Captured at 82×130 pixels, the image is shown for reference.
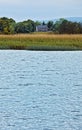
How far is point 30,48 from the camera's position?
51406mm

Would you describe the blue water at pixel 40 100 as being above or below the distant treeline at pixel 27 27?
above

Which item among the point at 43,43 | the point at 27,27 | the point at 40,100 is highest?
the point at 40,100

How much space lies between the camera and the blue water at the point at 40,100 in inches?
607

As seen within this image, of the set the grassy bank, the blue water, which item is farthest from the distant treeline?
the blue water

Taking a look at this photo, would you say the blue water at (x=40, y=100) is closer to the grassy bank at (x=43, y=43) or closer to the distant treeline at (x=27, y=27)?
the grassy bank at (x=43, y=43)

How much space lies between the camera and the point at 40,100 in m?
19.2

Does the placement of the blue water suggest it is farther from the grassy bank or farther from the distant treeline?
the distant treeline

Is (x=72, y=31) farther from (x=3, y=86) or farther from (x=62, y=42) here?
(x=3, y=86)

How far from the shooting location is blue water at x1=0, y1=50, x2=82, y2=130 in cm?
1542

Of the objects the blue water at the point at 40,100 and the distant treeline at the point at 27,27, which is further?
the distant treeline at the point at 27,27

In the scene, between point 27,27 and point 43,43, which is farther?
point 27,27

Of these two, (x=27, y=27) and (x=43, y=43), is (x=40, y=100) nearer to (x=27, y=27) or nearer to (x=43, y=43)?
(x=43, y=43)

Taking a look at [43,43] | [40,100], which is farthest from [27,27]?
[40,100]

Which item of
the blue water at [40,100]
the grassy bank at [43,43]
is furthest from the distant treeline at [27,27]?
the blue water at [40,100]
